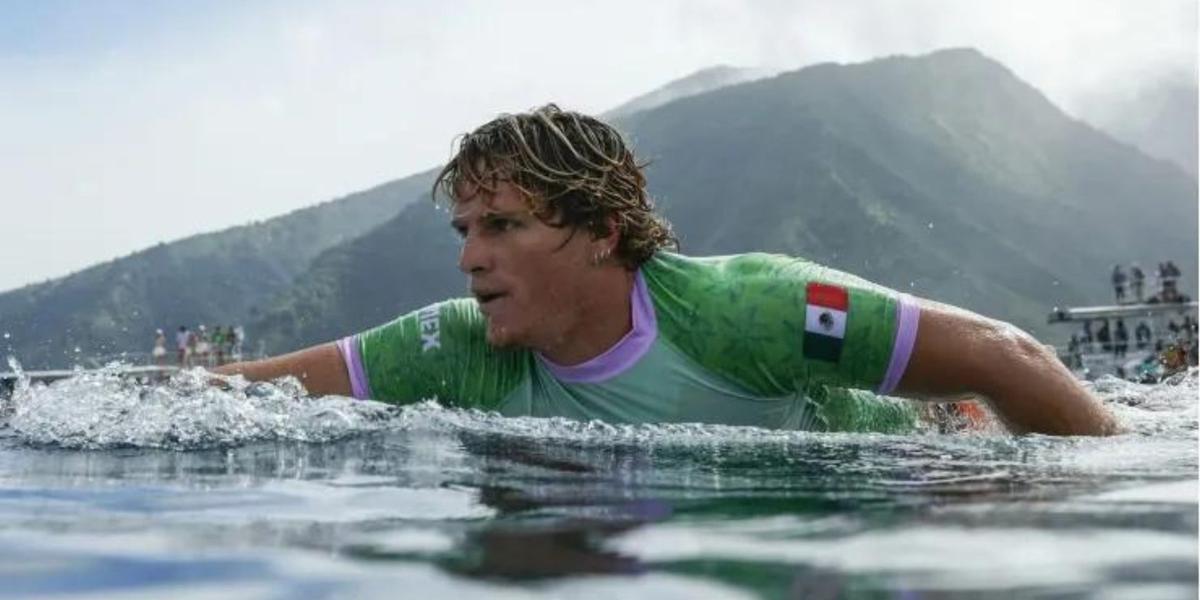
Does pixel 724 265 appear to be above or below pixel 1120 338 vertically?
below

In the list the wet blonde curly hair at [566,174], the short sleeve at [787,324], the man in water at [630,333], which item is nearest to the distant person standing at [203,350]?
the man in water at [630,333]

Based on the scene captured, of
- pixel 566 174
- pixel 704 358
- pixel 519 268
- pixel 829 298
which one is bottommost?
pixel 704 358

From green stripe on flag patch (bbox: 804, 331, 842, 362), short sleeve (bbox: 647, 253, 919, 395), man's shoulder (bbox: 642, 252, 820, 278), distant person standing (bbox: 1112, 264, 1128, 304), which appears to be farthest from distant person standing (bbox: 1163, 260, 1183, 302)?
green stripe on flag patch (bbox: 804, 331, 842, 362)

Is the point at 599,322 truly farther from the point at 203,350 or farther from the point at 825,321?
the point at 203,350

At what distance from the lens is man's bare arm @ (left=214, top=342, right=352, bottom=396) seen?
5.69m

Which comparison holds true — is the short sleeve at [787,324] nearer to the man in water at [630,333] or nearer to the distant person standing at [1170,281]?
the man in water at [630,333]

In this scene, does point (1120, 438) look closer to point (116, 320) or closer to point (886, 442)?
point (886, 442)

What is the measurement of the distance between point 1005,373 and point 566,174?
1.85m

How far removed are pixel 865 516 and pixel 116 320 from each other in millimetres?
192857

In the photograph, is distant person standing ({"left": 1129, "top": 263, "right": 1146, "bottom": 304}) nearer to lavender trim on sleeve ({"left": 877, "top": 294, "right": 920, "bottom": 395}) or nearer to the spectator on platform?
the spectator on platform

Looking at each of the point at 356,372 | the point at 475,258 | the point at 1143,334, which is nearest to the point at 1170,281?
the point at 1143,334

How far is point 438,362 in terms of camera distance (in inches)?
219

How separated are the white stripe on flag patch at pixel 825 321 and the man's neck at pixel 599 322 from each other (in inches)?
31.9

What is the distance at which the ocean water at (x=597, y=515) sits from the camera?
1871 mm
